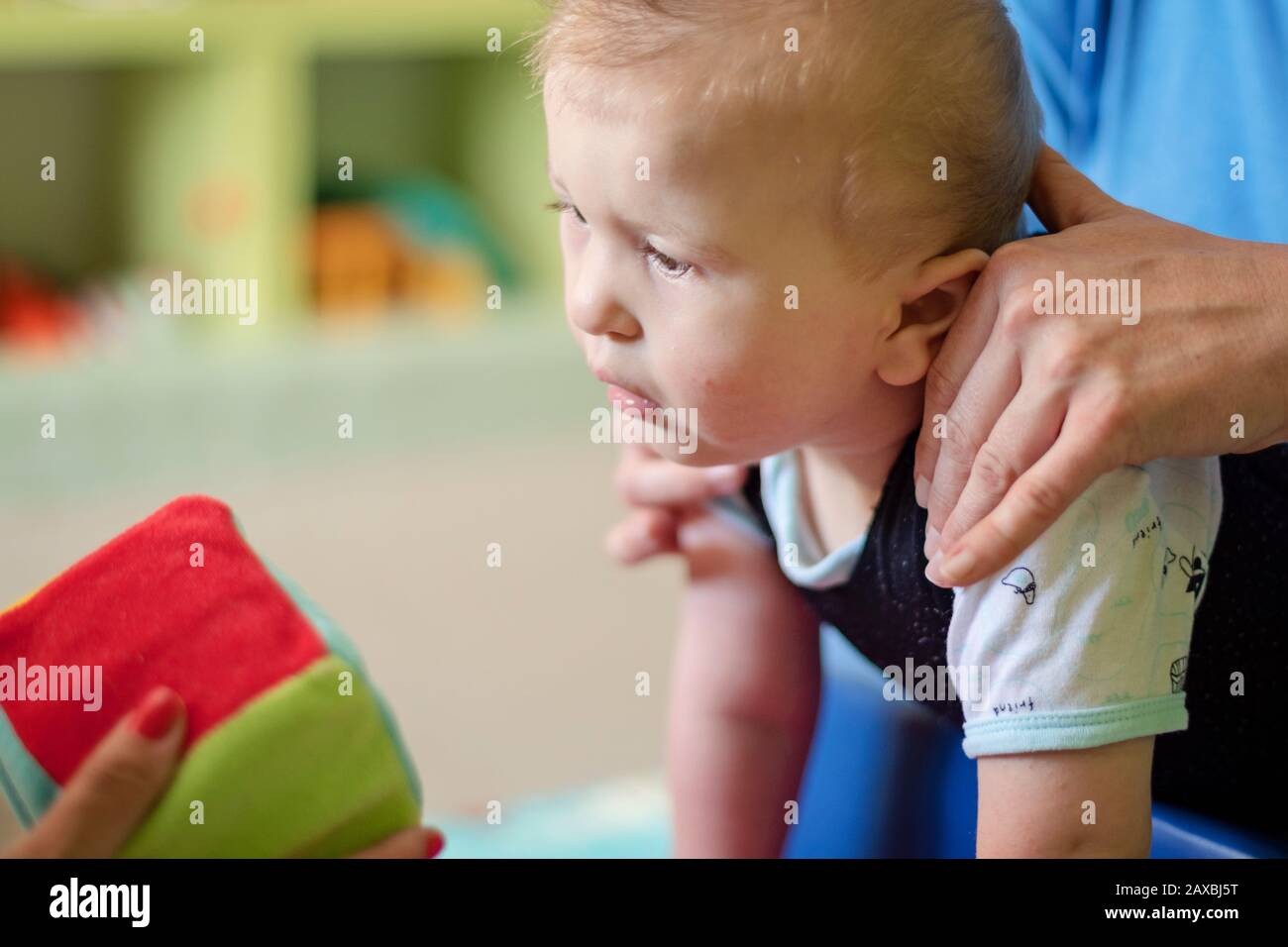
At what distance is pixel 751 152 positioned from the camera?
515 millimetres

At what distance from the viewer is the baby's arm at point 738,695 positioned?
759 millimetres

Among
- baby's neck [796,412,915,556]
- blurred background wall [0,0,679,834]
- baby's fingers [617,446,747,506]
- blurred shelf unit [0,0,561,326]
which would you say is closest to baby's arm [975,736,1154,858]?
baby's neck [796,412,915,556]

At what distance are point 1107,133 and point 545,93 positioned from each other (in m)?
0.30

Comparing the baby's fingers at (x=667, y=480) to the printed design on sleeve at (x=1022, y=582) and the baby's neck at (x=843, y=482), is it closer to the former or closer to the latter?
the baby's neck at (x=843, y=482)

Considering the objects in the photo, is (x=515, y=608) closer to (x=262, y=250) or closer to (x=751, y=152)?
(x=262, y=250)

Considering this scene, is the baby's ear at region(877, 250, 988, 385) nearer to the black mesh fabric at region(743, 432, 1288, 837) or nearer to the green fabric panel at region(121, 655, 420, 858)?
the black mesh fabric at region(743, 432, 1288, 837)

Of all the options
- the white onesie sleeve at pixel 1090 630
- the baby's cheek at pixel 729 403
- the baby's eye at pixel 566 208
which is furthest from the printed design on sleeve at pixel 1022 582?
the baby's eye at pixel 566 208

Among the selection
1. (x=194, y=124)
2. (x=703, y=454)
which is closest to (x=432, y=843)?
(x=703, y=454)

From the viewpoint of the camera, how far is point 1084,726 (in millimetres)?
525

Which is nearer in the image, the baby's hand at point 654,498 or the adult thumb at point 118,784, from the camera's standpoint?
the adult thumb at point 118,784

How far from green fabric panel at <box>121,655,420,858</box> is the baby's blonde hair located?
0.82 feet

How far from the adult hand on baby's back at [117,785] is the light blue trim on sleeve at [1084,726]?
1.00 ft

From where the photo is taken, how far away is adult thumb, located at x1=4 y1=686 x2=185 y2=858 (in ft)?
1.81

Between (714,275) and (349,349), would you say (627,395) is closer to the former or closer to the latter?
(714,275)
